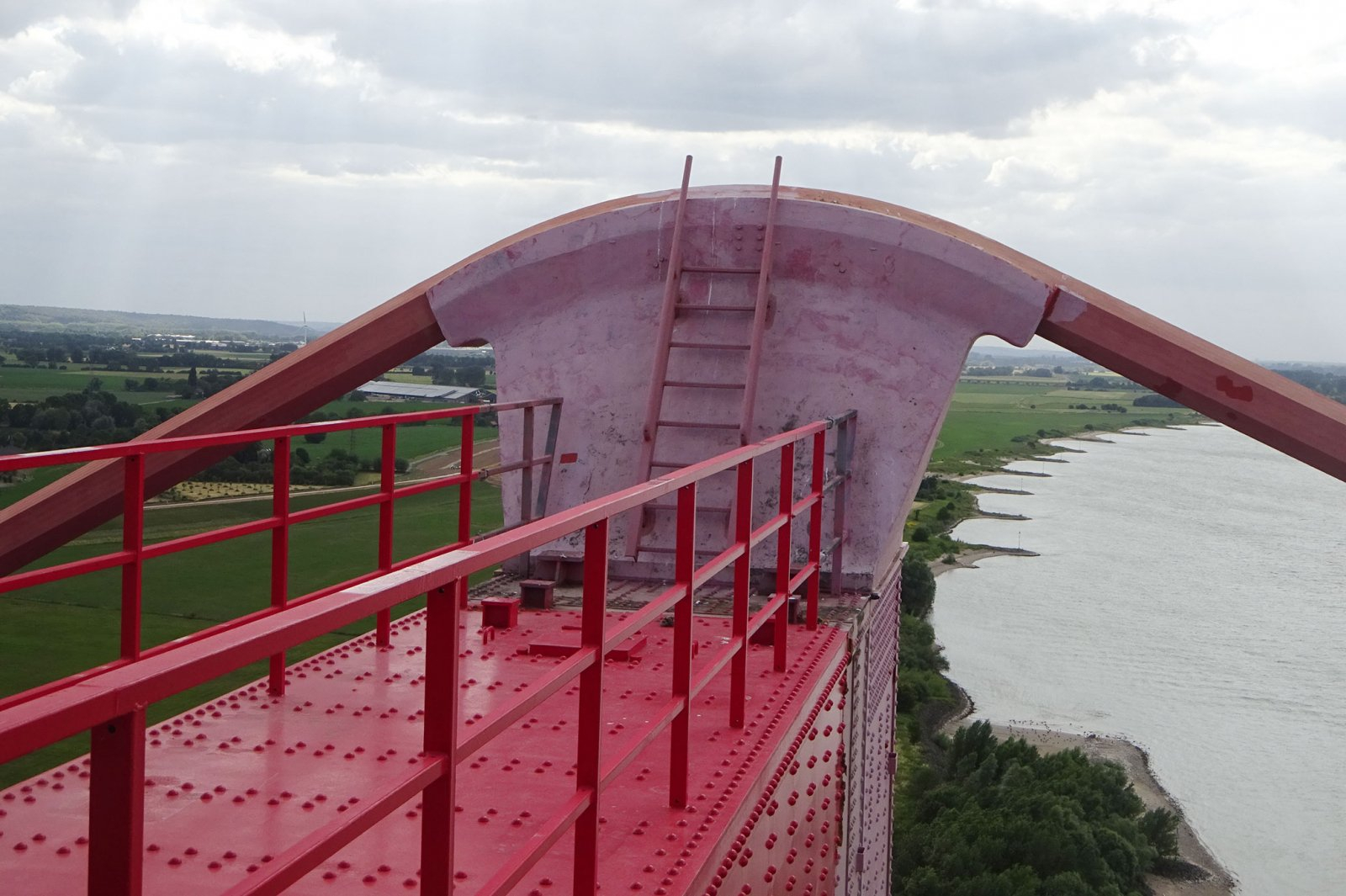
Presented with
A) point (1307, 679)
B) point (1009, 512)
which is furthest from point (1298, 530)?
point (1307, 679)

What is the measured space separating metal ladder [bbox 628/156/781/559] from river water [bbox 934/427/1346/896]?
107 ft

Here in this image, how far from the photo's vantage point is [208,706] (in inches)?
221

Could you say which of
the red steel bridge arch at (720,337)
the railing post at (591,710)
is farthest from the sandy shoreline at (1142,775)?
the railing post at (591,710)

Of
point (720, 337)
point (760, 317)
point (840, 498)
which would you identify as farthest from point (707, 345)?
point (840, 498)

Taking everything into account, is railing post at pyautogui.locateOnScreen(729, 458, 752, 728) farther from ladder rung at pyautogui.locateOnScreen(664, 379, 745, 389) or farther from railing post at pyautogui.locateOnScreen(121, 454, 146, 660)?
ladder rung at pyautogui.locateOnScreen(664, 379, 745, 389)

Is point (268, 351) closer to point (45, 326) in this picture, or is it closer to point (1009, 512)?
point (45, 326)

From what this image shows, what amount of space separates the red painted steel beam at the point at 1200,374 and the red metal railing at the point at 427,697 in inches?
174

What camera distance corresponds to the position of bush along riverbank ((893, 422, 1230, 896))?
31266 millimetres

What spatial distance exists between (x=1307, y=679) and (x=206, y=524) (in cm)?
4836

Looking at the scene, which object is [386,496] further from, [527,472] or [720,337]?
[720,337]

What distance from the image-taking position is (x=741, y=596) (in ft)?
16.9

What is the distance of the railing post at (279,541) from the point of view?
217 inches

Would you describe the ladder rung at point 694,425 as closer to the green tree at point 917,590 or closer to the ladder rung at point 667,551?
the ladder rung at point 667,551

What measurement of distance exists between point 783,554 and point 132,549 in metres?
2.82
